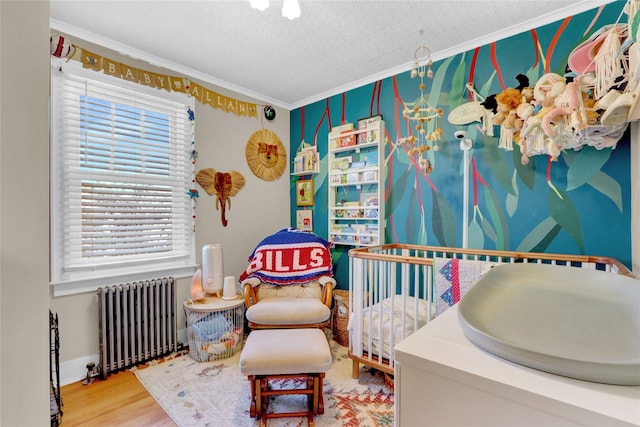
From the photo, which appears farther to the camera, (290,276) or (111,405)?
(290,276)

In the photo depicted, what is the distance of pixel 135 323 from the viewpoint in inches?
90.7

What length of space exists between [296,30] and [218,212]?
5.91 feet

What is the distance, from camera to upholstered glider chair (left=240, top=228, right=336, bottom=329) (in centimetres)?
238

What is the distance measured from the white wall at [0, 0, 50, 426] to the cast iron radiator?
1838 mm

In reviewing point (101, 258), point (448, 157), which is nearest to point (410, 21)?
point (448, 157)

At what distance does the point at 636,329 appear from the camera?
0.58 metres

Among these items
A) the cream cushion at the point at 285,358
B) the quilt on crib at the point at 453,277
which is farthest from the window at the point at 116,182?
the quilt on crib at the point at 453,277

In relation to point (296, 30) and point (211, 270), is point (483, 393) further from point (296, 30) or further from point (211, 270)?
point (211, 270)

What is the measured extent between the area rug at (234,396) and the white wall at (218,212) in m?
0.49

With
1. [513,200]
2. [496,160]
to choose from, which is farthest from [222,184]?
[513,200]

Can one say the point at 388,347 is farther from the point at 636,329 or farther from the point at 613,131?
the point at 613,131

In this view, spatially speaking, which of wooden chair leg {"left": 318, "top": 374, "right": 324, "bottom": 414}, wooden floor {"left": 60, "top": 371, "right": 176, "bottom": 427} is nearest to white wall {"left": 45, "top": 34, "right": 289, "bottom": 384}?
wooden floor {"left": 60, "top": 371, "right": 176, "bottom": 427}

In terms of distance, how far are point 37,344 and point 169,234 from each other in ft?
6.90

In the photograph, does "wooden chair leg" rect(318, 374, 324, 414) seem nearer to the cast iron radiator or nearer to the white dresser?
the white dresser
